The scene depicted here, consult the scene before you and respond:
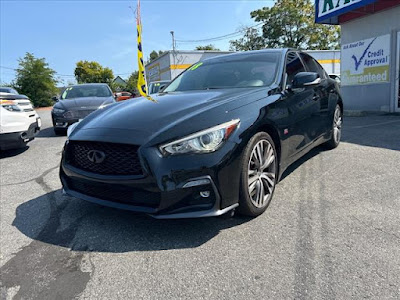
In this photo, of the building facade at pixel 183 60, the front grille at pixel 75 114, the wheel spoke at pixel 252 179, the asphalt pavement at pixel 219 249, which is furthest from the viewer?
the building facade at pixel 183 60

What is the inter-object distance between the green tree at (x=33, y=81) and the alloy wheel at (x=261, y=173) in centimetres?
3941

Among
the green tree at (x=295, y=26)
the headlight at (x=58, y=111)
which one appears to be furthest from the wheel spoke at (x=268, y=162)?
the green tree at (x=295, y=26)

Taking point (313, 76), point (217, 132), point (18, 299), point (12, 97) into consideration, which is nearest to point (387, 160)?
point (313, 76)

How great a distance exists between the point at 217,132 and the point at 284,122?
1095 millimetres

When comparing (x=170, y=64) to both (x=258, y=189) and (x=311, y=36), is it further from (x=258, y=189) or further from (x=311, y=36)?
(x=258, y=189)

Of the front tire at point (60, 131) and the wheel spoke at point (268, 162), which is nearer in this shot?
the wheel spoke at point (268, 162)

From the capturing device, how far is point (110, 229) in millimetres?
2848

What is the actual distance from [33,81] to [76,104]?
34615 millimetres

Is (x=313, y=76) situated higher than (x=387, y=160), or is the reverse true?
(x=313, y=76)

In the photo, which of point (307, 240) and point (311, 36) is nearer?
point (307, 240)

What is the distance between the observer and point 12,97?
606 centimetres

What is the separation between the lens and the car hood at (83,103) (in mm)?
8016

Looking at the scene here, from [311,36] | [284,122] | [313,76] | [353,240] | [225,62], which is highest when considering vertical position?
[311,36]

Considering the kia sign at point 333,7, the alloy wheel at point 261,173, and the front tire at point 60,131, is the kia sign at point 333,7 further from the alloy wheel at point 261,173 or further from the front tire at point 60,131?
the front tire at point 60,131
